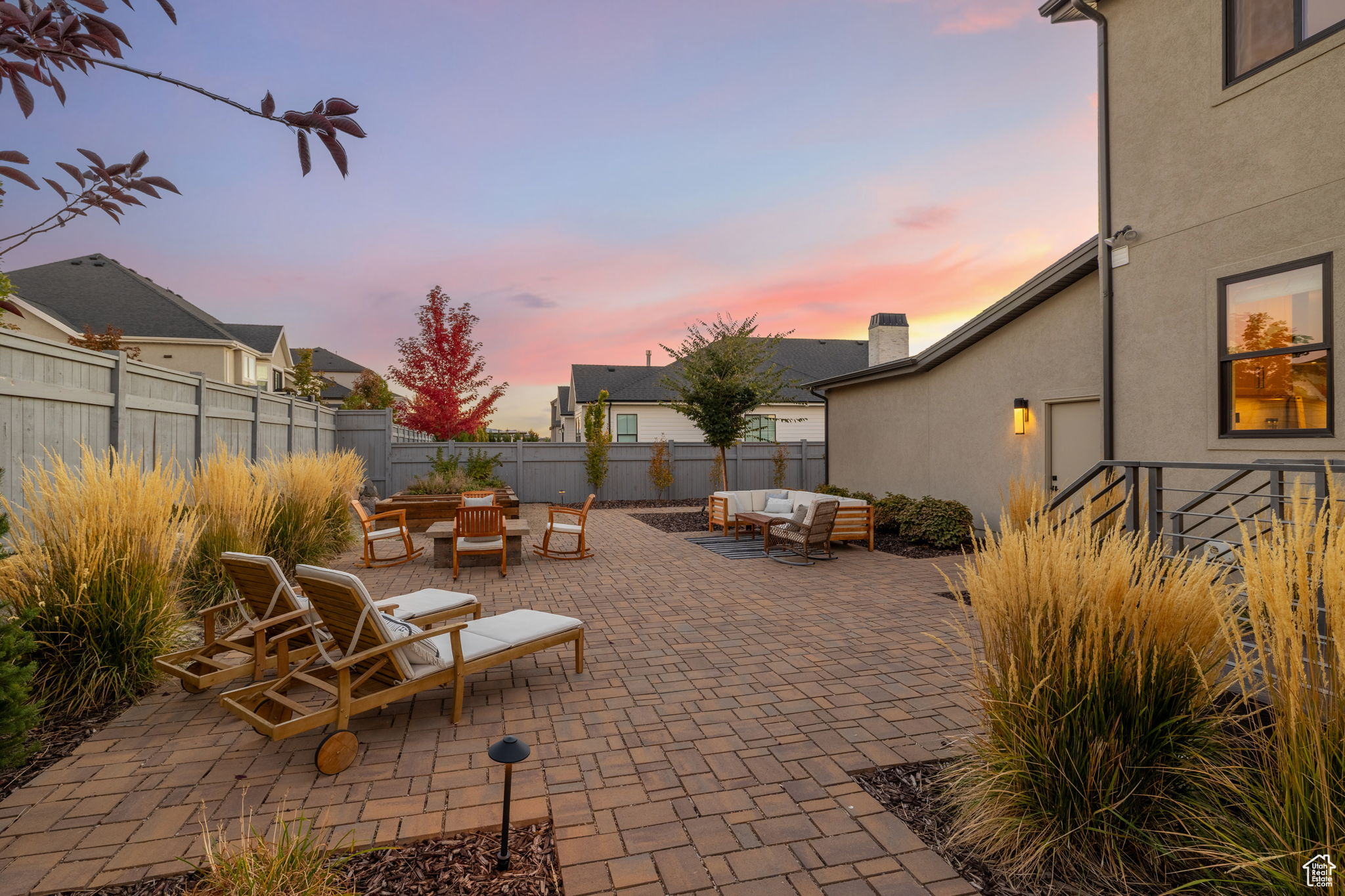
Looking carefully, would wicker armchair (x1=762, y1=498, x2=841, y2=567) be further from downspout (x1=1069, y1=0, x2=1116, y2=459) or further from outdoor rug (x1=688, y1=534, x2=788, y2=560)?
downspout (x1=1069, y1=0, x2=1116, y2=459)

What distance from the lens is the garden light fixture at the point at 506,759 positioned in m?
2.43

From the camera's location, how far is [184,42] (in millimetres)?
1851

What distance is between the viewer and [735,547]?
1119 centimetres

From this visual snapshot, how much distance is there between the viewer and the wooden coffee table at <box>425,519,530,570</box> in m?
9.18

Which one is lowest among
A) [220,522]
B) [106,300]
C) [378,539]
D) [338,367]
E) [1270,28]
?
[378,539]

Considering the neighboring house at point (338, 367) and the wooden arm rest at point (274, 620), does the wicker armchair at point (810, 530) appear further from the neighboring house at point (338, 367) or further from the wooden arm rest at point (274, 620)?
the neighboring house at point (338, 367)

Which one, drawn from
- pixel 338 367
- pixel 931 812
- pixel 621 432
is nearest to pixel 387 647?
pixel 931 812

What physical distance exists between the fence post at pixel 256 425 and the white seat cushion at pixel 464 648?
8.13m

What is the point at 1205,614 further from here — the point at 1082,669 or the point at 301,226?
the point at 301,226

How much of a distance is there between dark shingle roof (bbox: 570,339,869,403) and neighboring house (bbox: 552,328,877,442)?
0.03 meters

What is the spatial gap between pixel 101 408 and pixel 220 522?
1.92 metres

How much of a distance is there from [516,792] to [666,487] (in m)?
17.3

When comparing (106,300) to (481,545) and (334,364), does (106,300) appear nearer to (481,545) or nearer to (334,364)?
(481,545)

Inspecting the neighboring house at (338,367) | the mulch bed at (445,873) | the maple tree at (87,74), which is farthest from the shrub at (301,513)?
the neighboring house at (338,367)
